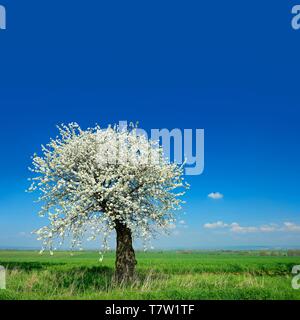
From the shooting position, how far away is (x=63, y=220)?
22984 mm

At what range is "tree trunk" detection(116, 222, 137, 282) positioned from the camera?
2389 cm

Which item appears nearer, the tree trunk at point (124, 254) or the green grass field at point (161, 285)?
the green grass field at point (161, 285)

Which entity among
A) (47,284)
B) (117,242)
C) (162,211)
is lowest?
(47,284)

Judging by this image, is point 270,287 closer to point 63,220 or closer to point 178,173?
point 178,173

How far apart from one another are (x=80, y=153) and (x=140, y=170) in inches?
127

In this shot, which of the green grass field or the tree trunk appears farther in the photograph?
→ the tree trunk

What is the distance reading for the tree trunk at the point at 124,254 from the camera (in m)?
23.9

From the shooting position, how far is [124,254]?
Result: 24.0m

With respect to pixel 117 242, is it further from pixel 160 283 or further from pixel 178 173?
pixel 178 173
